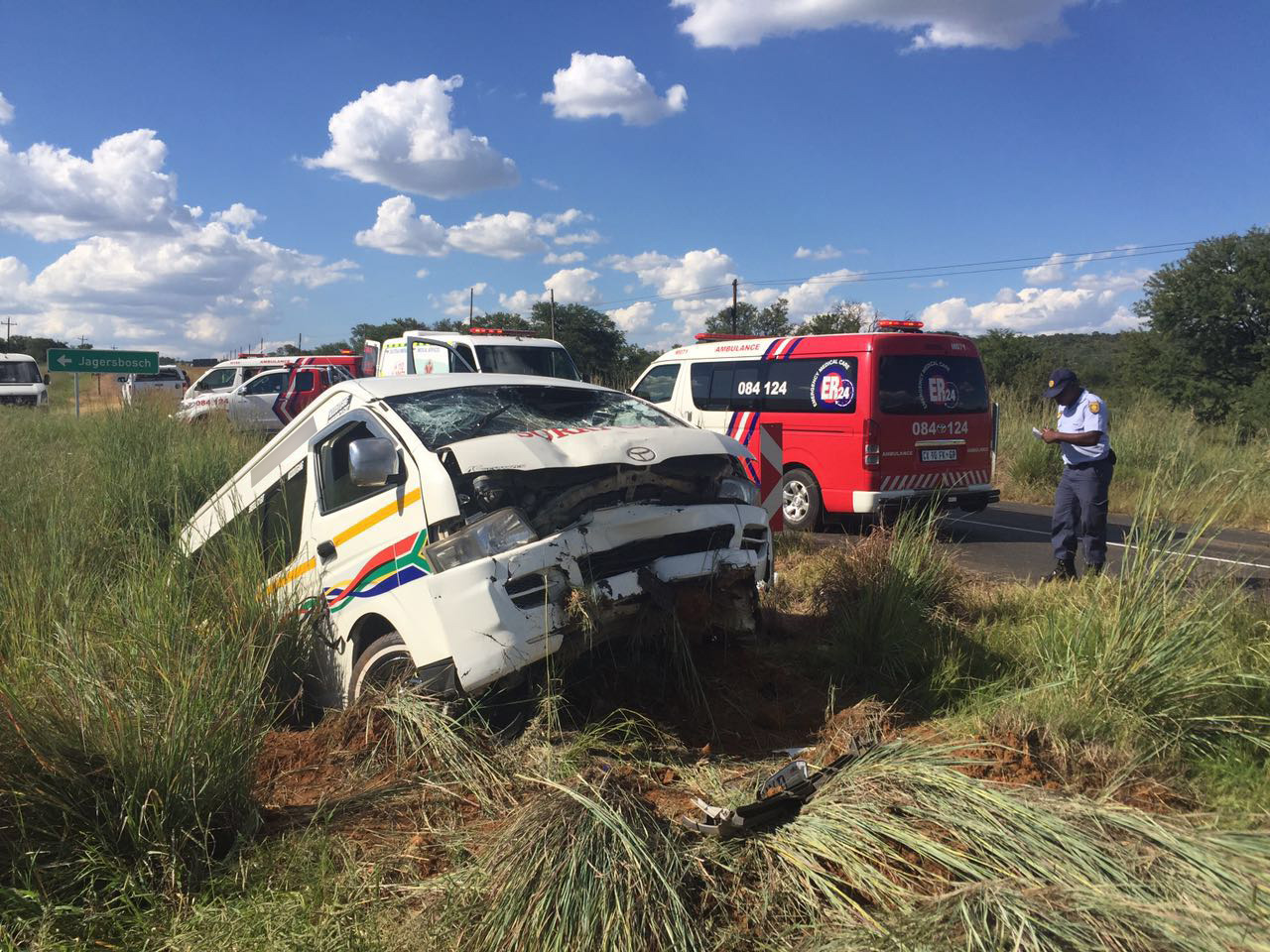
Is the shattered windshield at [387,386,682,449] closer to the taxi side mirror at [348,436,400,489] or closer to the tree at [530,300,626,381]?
the taxi side mirror at [348,436,400,489]

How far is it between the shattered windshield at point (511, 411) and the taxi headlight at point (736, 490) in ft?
1.83

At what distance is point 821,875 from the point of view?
8.16 ft

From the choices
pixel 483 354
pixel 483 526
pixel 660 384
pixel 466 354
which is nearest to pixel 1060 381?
pixel 483 526

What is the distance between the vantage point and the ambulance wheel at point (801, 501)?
398 inches

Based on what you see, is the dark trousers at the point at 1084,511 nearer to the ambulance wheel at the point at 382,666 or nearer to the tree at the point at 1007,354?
the ambulance wheel at the point at 382,666

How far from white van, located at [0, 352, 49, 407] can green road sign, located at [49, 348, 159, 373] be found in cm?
464

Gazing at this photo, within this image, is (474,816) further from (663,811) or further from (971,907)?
(971,907)

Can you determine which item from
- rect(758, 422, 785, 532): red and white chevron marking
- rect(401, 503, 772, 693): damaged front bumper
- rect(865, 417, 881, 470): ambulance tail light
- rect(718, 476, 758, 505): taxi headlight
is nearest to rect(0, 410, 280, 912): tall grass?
rect(401, 503, 772, 693): damaged front bumper

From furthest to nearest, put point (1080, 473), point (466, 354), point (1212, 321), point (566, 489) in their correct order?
1. point (1212, 321)
2. point (466, 354)
3. point (1080, 473)
4. point (566, 489)

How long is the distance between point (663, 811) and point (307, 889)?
3.90 ft

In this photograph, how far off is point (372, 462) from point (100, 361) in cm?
1911

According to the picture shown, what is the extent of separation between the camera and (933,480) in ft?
32.0

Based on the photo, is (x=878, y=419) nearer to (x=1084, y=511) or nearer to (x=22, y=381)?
(x=1084, y=511)

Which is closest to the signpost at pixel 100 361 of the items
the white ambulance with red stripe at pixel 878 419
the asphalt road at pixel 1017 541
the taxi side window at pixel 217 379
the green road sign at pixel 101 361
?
the green road sign at pixel 101 361
